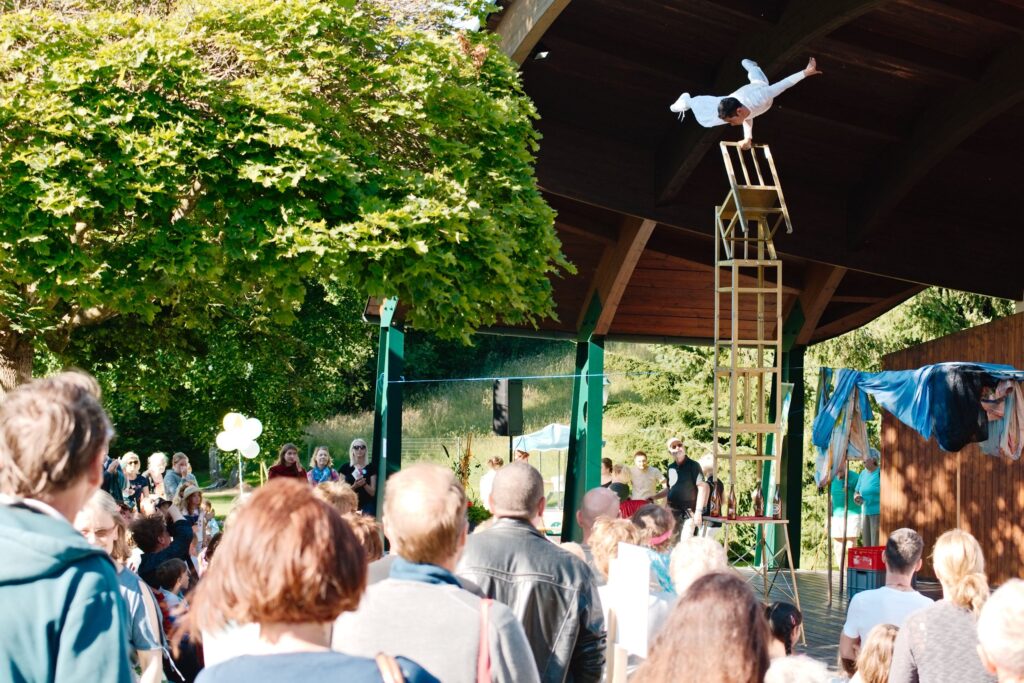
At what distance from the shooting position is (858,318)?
64.4 feet

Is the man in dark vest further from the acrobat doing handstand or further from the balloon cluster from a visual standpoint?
the balloon cluster

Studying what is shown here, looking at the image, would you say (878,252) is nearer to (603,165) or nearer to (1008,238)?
(1008,238)

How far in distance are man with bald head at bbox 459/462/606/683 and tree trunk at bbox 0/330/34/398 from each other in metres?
8.34

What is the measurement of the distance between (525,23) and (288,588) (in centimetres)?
1183

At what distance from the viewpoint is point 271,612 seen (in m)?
2.12

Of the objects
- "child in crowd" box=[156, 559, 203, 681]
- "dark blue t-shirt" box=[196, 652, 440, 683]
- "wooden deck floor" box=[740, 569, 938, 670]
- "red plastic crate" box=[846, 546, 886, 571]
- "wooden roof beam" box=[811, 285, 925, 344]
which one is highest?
"wooden roof beam" box=[811, 285, 925, 344]

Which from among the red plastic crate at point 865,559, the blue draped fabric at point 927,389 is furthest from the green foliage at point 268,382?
the red plastic crate at point 865,559

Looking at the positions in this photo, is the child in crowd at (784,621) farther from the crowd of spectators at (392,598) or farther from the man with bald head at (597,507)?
the man with bald head at (597,507)

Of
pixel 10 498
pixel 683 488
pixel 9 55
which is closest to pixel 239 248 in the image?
pixel 9 55

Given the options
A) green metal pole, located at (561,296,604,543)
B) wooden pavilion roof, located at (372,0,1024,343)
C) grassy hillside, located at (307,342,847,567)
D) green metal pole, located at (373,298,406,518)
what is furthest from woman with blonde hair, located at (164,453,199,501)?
grassy hillside, located at (307,342,847,567)

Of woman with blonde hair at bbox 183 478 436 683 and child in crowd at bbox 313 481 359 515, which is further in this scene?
child in crowd at bbox 313 481 359 515

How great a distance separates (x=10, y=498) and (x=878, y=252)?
1514 centimetres

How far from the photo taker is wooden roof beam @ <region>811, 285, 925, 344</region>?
62.0ft

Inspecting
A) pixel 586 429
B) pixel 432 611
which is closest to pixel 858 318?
pixel 586 429
